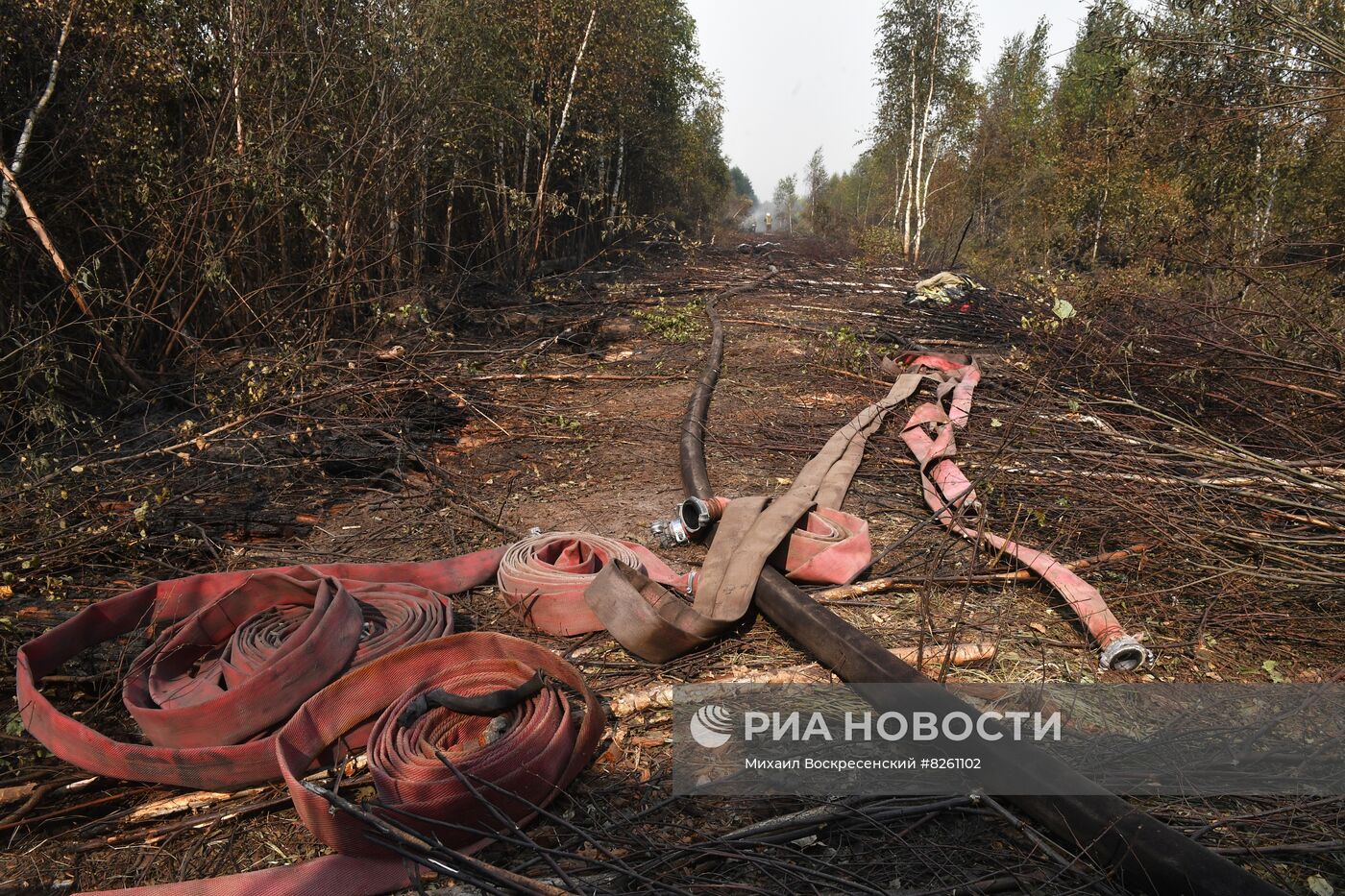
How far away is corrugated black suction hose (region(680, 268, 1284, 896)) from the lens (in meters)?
1.88

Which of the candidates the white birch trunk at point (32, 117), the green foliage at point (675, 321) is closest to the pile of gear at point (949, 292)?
the green foliage at point (675, 321)

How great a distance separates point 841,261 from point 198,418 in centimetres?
2427

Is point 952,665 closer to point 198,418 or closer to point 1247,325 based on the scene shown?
point 1247,325

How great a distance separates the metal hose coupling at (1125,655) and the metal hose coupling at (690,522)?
202 cm

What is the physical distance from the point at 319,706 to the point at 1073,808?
8.61 feet

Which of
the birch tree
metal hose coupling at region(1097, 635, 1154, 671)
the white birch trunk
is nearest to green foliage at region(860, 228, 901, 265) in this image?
the birch tree

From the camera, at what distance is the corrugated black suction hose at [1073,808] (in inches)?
74.0

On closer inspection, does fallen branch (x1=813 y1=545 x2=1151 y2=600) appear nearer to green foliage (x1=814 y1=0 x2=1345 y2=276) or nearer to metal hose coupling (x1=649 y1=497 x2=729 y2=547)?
metal hose coupling (x1=649 y1=497 x2=729 y2=547)

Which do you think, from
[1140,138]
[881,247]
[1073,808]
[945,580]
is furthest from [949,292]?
[881,247]

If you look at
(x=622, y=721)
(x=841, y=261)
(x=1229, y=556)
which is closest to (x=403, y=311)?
(x=622, y=721)

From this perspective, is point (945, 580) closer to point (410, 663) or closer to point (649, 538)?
point (649, 538)

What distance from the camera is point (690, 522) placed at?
14.8ft

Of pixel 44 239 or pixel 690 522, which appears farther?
pixel 44 239

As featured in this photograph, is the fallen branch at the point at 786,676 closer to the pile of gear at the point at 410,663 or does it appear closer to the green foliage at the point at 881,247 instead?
the pile of gear at the point at 410,663
